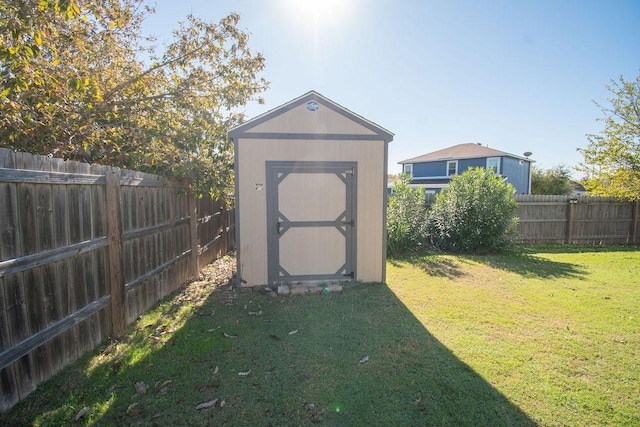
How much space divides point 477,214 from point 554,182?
19.7 metres

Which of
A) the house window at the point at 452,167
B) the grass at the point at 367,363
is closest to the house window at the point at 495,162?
the house window at the point at 452,167

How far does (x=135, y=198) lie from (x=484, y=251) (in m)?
8.56

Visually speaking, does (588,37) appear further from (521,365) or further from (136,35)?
(136,35)

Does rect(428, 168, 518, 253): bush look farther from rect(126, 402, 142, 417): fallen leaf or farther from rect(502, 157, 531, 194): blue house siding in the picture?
rect(502, 157, 531, 194): blue house siding

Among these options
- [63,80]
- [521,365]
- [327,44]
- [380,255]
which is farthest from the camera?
[327,44]

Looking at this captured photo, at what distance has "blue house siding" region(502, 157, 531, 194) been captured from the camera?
71.1ft

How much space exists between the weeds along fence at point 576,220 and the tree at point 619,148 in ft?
1.88

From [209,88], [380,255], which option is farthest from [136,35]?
[380,255]

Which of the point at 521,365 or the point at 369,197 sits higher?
the point at 369,197

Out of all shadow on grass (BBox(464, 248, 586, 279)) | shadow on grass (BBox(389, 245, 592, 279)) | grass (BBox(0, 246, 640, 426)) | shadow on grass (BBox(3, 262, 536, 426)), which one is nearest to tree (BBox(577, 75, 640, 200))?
shadow on grass (BBox(389, 245, 592, 279))

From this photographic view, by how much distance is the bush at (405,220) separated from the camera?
28.2 ft

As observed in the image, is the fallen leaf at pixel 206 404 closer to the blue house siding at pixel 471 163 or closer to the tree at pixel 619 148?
the tree at pixel 619 148

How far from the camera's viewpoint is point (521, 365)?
3.08 meters

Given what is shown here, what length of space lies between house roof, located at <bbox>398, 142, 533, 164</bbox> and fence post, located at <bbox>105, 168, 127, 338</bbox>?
23.0 metres
